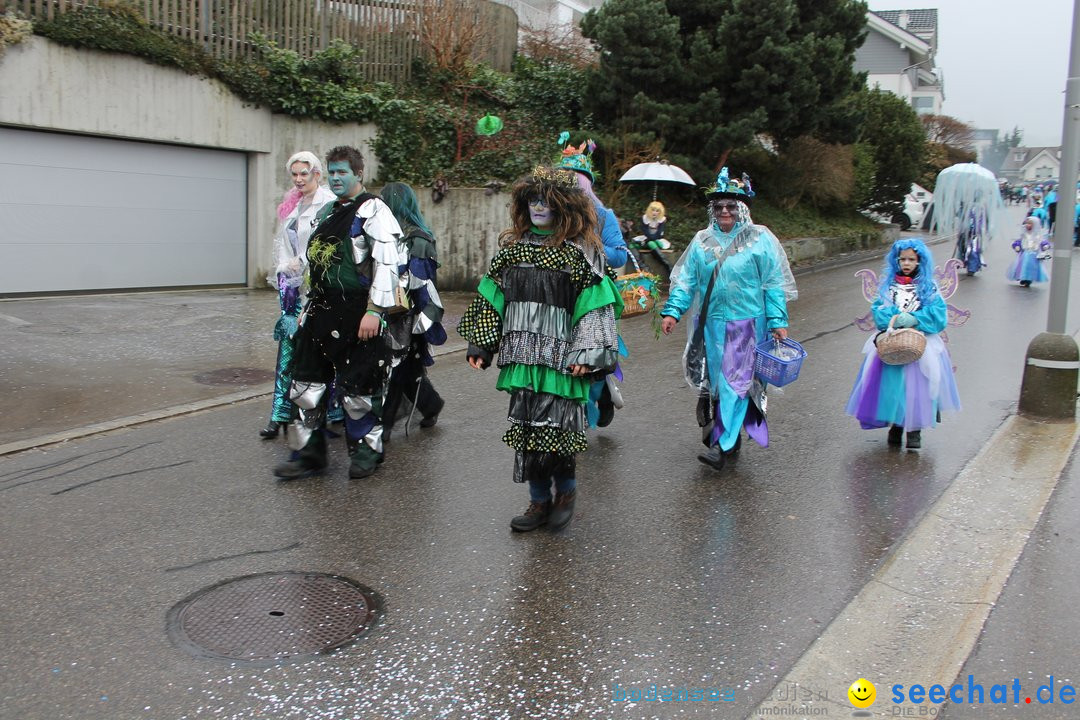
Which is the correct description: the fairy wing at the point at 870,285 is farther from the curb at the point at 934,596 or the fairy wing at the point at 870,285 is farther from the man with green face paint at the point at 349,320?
the man with green face paint at the point at 349,320

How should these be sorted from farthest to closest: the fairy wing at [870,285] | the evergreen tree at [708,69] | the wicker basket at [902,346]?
the evergreen tree at [708,69], the fairy wing at [870,285], the wicker basket at [902,346]

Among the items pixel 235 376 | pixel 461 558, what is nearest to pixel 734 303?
pixel 461 558

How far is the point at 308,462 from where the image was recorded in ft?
18.4

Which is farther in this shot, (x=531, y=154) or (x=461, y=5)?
(x=461, y=5)

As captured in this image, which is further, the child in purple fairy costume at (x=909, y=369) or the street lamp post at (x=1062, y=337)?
the street lamp post at (x=1062, y=337)

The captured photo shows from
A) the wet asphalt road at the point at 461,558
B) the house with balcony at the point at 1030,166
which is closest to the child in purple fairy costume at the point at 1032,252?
the wet asphalt road at the point at 461,558

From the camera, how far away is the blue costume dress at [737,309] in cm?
573

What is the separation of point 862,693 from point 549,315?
214 centimetres

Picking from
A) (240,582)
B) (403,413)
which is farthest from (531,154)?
(240,582)

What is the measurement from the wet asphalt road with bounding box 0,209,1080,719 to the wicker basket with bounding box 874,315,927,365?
2.09 ft

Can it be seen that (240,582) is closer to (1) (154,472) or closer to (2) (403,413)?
(1) (154,472)

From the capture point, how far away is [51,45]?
11531 mm

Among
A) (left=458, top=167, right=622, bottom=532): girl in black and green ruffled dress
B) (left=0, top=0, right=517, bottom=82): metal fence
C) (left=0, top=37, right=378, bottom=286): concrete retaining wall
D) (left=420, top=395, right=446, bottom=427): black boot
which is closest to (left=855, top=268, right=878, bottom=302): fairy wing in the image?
(left=458, top=167, right=622, bottom=532): girl in black and green ruffled dress

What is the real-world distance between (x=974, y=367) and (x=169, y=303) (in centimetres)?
960
